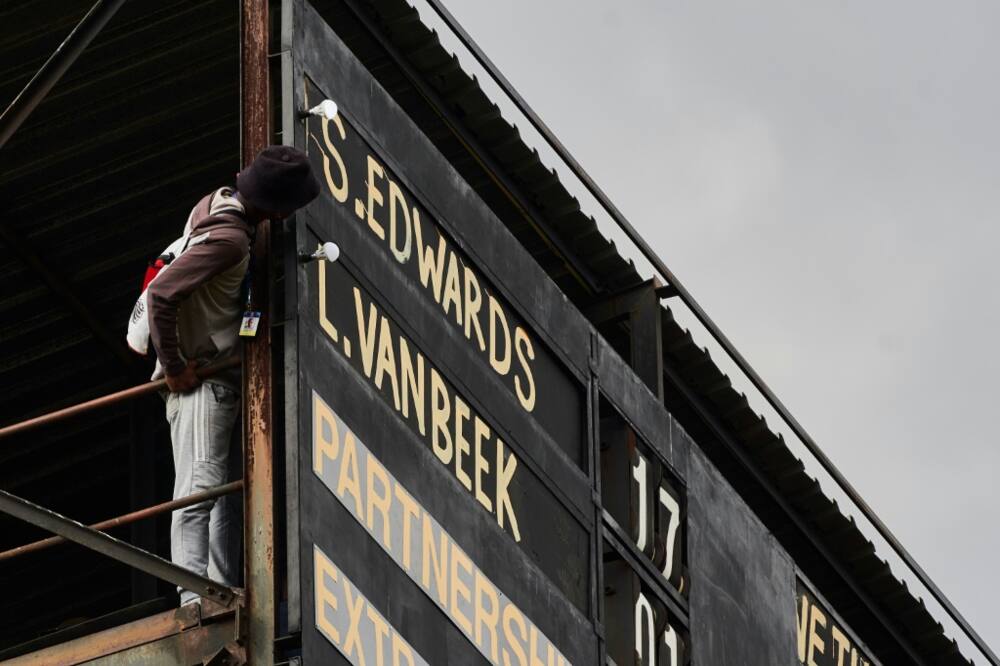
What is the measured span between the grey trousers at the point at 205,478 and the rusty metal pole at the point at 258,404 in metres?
0.33

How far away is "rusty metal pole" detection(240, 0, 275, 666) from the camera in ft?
42.9

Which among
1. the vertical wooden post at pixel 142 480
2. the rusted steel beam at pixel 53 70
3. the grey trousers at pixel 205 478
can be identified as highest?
the vertical wooden post at pixel 142 480

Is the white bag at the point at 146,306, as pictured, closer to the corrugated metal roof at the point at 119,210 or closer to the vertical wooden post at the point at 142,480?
the corrugated metal roof at the point at 119,210

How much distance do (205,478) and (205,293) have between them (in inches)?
32.4

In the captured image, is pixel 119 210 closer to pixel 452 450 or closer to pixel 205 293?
pixel 452 450

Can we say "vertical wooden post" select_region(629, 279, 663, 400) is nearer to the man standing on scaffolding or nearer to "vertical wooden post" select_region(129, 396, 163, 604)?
"vertical wooden post" select_region(129, 396, 163, 604)

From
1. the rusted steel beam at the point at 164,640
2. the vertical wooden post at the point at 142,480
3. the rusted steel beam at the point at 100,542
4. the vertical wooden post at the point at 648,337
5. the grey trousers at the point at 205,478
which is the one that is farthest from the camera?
the vertical wooden post at the point at 648,337

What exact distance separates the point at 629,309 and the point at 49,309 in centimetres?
347

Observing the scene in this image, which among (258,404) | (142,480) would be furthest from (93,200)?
(258,404)

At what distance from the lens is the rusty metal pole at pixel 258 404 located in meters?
13.1

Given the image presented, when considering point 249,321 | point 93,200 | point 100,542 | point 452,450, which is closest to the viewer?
point 100,542

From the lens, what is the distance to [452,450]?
15.0 metres

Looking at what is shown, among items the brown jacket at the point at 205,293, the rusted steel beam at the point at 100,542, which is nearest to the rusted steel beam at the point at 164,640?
the rusted steel beam at the point at 100,542

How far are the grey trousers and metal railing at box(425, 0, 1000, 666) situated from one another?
3347mm
